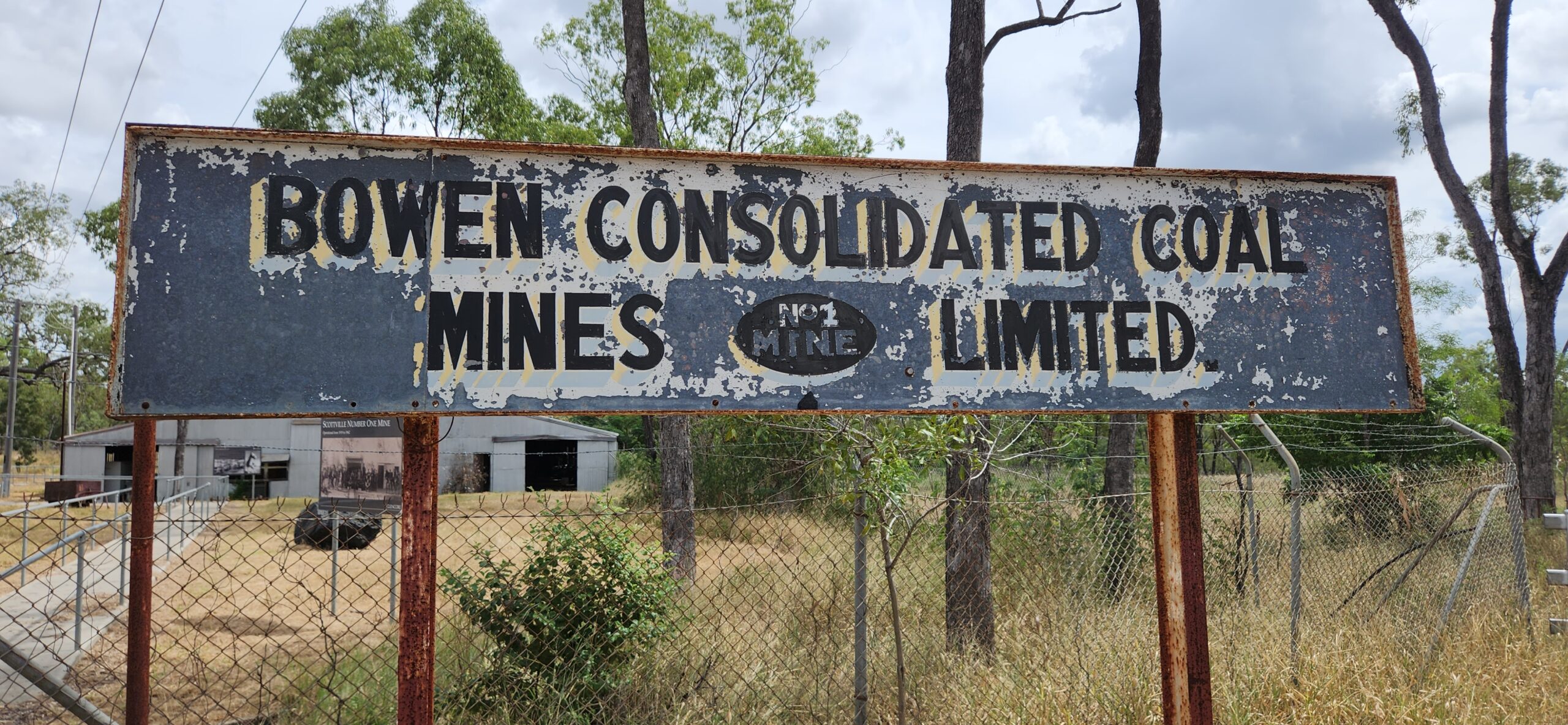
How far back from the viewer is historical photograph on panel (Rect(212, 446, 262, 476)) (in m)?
28.0

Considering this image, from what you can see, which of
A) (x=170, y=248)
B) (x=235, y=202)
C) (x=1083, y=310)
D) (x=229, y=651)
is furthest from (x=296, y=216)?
(x=229, y=651)

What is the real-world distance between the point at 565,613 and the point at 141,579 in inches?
103

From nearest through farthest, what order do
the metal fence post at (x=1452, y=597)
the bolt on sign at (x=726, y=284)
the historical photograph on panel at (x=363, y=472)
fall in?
the bolt on sign at (x=726, y=284)
the metal fence post at (x=1452, y=597)
the historical photograph on panel at (x=363, y=472)

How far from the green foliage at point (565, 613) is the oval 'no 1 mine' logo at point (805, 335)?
234 centimetres

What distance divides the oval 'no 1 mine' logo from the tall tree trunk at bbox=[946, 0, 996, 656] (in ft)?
9.75

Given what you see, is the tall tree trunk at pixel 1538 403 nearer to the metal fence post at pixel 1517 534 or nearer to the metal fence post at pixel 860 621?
the metal fence post at pixel 1517 534

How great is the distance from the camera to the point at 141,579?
94.5 inches

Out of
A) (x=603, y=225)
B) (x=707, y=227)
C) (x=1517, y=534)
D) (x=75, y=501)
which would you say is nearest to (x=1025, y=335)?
(x=707, y=227)

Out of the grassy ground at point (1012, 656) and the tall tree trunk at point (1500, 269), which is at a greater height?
the tall tree trunk at point (1500, 269)

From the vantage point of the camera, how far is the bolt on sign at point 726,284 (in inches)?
90.4

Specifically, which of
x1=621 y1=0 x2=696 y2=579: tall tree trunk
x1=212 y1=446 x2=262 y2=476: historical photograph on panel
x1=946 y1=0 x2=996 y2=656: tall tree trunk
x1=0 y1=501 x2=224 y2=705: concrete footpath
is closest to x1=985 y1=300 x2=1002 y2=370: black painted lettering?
x1=946 y1=0 x2=996 y2=656: tall tree trunk

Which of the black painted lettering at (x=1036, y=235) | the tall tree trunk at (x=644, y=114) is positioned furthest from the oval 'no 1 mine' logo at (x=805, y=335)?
the tall tree trunk at (x=644, y=114)

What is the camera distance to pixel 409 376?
7.62 feet

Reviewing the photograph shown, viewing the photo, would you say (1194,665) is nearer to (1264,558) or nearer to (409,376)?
(409,376)
